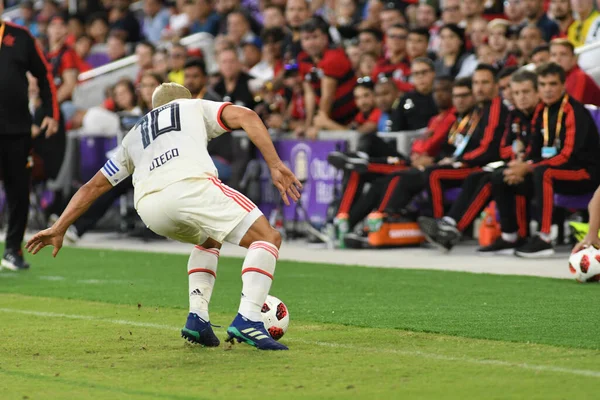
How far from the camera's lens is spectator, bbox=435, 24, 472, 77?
55.9 ft

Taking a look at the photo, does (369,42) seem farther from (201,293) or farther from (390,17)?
(201,293)

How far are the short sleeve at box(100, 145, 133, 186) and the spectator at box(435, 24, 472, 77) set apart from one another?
32.8 ft

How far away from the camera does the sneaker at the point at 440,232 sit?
1445 centimetres

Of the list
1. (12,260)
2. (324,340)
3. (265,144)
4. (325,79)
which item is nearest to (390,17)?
(325,79)

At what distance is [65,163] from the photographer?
19.5m

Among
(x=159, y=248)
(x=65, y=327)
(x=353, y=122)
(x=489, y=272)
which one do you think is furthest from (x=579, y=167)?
(x=65, y=327)

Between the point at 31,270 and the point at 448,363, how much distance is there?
24.4 ft

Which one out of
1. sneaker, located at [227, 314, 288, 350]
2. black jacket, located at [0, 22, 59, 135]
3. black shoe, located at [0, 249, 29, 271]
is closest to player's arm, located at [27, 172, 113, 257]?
sneaker, located at [227, 314, 288, 350]

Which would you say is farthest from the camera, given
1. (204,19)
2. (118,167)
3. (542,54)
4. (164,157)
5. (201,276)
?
(204,19)

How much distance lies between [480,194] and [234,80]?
17.3 ft

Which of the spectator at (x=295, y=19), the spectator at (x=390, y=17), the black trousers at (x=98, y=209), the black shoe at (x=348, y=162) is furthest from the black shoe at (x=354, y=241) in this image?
the spectator at (x=295, y=19)

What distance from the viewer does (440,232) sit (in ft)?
47.5

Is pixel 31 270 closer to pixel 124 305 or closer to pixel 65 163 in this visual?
pixel 124 305

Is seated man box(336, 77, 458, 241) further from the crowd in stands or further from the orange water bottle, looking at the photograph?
the orange water bottle
